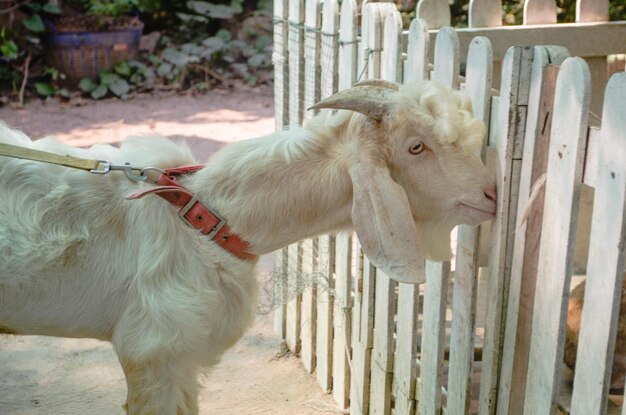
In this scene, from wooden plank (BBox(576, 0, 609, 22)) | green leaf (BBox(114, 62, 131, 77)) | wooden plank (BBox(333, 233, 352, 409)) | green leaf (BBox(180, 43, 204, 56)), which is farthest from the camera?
green leaf (BBox(180, 43, 204, 56))

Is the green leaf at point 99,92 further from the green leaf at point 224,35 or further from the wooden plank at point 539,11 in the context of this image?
the wooden plank at point 539,11

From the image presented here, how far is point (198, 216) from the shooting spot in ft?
9.72

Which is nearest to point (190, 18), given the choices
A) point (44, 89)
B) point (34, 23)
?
point (34, 23)

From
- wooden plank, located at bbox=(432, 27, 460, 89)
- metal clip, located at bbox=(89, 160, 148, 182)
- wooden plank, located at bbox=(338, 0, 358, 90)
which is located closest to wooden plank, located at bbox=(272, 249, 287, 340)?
wooden plank, located at bbox=(338, 0, 358, 90)

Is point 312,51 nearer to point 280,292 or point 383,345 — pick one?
point 280,292

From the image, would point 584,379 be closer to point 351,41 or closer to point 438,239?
point 438,239

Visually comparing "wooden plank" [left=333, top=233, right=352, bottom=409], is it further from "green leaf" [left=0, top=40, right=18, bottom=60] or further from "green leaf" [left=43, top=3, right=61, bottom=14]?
"green leaf" [left=43, top=3, right=61, bottom=14]

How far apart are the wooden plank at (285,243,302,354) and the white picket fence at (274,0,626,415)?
0.09 m

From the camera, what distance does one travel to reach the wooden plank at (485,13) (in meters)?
5.26

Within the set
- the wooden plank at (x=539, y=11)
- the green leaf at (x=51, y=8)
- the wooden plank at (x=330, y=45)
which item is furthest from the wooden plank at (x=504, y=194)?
the green leaf at (x=51, y=8)

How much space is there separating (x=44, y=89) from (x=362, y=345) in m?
8.37

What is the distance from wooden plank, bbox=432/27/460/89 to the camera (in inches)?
119

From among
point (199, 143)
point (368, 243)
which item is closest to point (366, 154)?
point (368, 243)

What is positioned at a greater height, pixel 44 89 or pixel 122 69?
pixel 122 69
